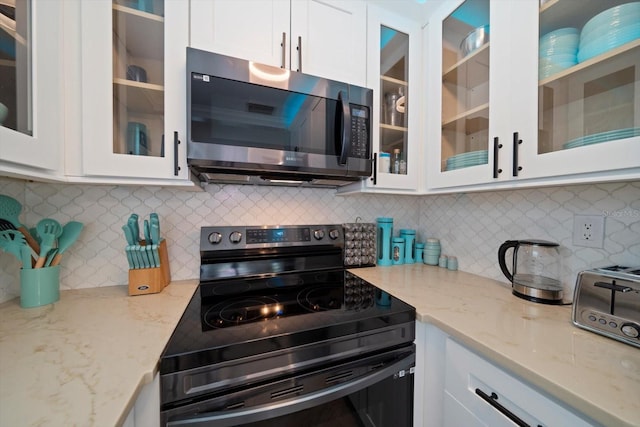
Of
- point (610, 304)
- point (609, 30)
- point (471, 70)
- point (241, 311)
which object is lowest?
point (241, 311)

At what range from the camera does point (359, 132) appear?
1124mm

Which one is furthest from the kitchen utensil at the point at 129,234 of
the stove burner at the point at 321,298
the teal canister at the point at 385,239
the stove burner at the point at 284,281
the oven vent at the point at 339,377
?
the teal canister at the point at 385,239

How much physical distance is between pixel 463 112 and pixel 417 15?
2.11 feet

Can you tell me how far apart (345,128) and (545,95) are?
73 cm

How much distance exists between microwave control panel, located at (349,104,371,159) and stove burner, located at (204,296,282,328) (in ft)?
2.48

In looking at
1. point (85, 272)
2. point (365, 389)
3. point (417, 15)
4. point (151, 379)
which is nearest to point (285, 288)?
point (365, 389)

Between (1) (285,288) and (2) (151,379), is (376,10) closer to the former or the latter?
(1) (285,288)

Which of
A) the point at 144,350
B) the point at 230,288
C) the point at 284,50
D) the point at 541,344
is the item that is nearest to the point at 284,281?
the point at 230,288

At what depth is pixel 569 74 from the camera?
817 millimetres

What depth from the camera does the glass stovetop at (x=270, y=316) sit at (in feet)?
2.14

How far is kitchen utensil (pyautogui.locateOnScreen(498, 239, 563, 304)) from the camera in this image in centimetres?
97

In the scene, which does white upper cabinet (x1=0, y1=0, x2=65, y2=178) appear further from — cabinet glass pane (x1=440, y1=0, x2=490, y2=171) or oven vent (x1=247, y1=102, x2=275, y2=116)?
cabinet glass pane (x1=440, y1=0, x2=490, y2=171)

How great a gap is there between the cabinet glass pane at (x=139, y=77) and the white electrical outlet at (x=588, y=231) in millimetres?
1706

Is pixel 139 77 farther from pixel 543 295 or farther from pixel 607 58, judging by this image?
pixel 543 295
